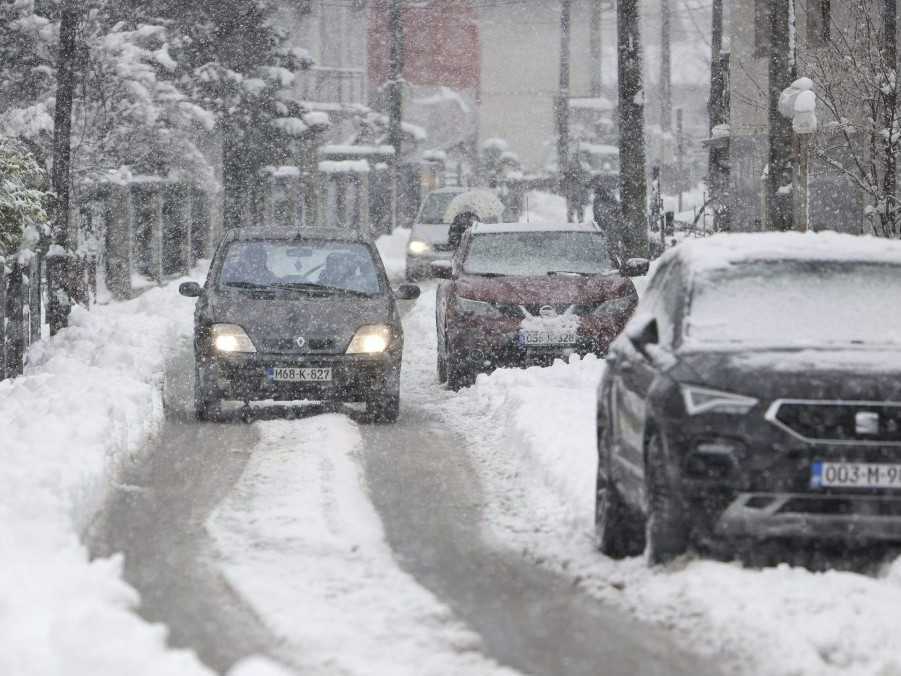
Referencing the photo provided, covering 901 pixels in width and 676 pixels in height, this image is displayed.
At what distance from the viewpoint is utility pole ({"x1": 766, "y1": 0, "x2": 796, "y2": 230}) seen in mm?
19156

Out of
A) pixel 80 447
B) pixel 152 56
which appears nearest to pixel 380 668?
pixel 80 447

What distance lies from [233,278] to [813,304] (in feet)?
25.5

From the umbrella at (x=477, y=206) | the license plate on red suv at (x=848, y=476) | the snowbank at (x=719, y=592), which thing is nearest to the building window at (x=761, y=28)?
the umbrella at (x=477, y=206)

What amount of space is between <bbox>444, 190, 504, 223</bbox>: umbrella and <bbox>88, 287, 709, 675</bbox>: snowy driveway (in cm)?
2221

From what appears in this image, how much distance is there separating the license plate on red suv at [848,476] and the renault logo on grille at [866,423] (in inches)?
5.6

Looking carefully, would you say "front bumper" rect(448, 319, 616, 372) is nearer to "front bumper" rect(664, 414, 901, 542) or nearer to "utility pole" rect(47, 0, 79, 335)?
"utility pole" rect(47, 0, 79, 335)

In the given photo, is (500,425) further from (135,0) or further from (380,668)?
(135,0)

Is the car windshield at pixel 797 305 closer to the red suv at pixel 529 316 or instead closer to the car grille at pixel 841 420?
the car grille at pixel 841 420

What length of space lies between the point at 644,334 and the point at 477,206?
94.2 feet

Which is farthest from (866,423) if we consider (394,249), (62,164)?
(394,249)

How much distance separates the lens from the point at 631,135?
87.6ft

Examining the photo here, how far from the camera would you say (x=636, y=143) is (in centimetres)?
2664

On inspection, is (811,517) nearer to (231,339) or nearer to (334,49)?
(231,339)

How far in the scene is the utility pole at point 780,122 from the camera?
19.2 meters
